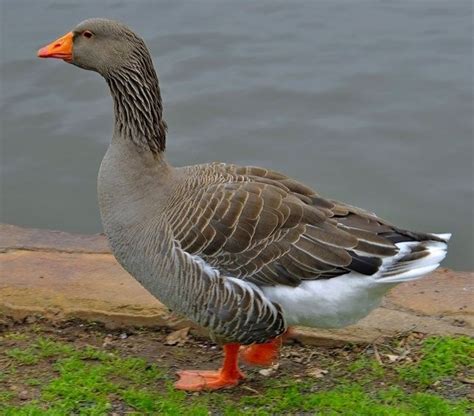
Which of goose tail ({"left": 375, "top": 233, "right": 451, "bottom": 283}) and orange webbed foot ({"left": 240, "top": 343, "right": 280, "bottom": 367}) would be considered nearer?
goose tail ({"left": 375, "top": 233, "right": 451, "bottom": 283})

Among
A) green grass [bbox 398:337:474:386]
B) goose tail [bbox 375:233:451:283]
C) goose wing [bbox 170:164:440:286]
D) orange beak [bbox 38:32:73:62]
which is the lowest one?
green grass [bbox 398:337:474:386]

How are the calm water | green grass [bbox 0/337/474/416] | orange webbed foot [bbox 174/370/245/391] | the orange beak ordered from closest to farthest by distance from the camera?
green grass [bbox 0/337/474/416], orange webbed foot [bbox 174/370/245/391], the orange beak, the calm water

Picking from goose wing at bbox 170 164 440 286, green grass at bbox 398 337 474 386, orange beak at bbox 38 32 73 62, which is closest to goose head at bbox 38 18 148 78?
orange beak at bbox 38 32 73 62

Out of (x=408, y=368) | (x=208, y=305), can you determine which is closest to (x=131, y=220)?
(x=208, y=305)

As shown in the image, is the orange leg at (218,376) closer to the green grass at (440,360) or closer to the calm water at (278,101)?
the green grass at (440,360)

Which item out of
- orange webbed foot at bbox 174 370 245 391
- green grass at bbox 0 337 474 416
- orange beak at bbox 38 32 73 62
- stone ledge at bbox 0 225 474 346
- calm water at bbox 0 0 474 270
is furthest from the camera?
calm water at bbox 0 0 474 270

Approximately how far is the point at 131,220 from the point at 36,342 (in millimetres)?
1022

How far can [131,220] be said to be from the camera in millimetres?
4590

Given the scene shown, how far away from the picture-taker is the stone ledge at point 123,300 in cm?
512

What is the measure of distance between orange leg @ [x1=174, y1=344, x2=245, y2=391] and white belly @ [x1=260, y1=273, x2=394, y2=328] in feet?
1.48

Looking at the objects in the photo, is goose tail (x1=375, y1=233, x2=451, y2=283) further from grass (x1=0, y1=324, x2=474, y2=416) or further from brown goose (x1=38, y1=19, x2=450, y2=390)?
grass (x1=0, y1=324, x2=474, y2=416)

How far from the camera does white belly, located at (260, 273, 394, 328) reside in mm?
4391

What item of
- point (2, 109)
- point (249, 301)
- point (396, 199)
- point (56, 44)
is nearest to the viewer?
point (249, 301)

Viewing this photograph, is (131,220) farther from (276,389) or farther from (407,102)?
(407,102)
